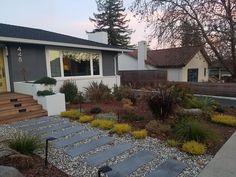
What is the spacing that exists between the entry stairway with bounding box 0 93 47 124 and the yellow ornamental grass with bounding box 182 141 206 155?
18.4 ft

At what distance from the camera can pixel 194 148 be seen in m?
4.56

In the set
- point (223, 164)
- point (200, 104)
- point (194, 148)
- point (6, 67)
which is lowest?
point (223, 164)

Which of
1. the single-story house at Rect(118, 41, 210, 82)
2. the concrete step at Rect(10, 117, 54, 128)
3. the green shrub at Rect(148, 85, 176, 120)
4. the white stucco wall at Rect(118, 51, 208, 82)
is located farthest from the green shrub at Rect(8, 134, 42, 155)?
the white stucco wall at Rect(118, 51, 208, 82)

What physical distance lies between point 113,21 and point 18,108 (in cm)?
3236

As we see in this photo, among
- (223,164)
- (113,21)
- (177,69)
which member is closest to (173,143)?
(223,164)

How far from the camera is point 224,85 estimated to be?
36.6ft

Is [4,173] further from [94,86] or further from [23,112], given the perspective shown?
[94,86]

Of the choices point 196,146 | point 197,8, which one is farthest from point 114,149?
point 197,8

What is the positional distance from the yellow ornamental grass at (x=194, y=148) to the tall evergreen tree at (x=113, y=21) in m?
33.6

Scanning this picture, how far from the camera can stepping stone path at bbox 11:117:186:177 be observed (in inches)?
151

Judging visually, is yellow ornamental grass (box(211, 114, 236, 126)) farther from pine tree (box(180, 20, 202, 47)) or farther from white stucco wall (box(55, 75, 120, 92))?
pine tree (box(180, 20, 202, 47))

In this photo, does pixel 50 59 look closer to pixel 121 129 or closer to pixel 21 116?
pixel 21 116

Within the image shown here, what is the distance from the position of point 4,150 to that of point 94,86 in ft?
26.2

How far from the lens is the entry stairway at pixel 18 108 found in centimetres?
746
